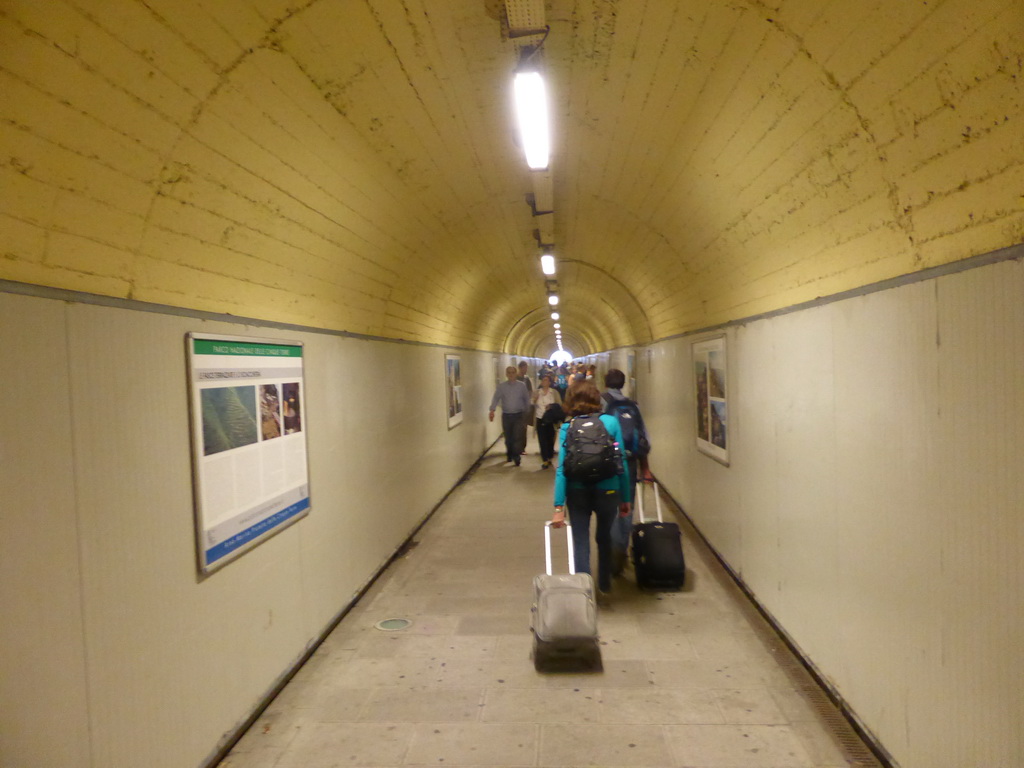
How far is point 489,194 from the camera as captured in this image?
634 centimetres

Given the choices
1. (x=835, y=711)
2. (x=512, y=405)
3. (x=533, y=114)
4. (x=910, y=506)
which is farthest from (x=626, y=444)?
(x=512, y=405)

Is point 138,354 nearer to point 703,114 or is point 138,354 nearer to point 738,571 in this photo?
point 703,114

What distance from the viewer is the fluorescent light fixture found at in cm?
367

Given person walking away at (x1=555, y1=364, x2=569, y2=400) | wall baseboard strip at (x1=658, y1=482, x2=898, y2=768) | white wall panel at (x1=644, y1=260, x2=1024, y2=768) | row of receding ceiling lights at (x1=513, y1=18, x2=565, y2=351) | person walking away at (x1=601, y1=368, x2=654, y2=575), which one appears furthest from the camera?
person walking away at (x1=555, y1=364, x2=569, y2=400)

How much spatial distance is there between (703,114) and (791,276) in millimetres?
1216

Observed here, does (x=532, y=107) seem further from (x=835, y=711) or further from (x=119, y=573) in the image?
(x=835, y=711)

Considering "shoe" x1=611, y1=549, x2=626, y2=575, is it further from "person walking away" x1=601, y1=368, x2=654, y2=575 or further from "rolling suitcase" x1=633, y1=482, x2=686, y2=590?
"rolling suitcase" x1=633, y1=482, x2=686, y2=590

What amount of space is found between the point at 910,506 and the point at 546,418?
8.83 m

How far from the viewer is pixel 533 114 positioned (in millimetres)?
4086

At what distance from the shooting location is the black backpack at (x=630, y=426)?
590 cm

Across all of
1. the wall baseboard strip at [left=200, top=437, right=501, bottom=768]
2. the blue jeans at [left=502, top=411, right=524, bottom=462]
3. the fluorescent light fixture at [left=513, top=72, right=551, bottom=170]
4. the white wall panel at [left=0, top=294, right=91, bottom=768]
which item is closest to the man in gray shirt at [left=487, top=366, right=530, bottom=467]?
the blue jeans at [left=502, top=411, right=524, bottom=462]

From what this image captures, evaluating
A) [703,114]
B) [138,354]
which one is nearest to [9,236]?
[138,354]

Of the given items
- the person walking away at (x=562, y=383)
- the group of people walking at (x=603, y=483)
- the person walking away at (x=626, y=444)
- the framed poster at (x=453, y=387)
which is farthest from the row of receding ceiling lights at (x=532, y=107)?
the person walking away at (x=562, y=383)

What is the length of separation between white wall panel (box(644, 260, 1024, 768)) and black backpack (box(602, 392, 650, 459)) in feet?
4.61
